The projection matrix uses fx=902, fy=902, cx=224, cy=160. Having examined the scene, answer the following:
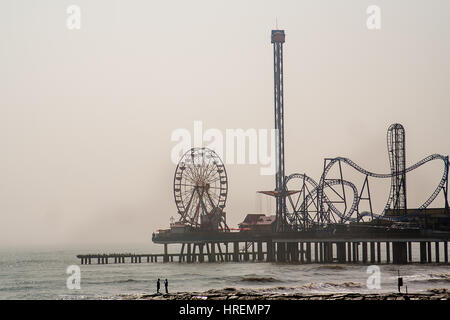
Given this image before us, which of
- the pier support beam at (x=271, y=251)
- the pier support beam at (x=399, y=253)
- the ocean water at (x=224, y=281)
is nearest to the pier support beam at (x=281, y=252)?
the pier support beam at (x=271, y=251)

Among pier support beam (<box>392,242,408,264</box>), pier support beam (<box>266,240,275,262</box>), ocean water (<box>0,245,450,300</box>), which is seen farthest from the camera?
pier support beam (<box>266,240,275,262</box>)

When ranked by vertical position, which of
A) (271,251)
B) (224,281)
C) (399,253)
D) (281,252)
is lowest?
(271,251)

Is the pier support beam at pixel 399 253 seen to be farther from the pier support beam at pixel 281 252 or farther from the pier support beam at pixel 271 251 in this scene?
the pier support beam at pixel 271 251

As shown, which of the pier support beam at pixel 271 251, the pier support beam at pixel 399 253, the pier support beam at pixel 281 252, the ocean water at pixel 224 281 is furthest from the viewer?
the pier support beam at pixel 271 251

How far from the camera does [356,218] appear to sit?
14800cm

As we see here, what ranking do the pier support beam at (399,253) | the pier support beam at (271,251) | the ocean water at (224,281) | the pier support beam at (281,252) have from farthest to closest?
the pier support beam at (271,251) < the pier support beam at (281,252) < the pier support beam at (399,253) < the ocean water at (224,281)

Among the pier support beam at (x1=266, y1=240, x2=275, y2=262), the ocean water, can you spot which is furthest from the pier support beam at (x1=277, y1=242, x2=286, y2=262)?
the ocean water

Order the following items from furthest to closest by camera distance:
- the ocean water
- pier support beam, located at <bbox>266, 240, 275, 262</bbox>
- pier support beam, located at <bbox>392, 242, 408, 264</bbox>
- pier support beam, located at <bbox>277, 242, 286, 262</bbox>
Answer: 1. pier support beam, located at <bbox>266, 240, 275, 262</bbox>
2. pier support beam, located at <bbox>277, 242, 286, 262</bbox>
3. pier support beam, located at <bbox>392, 242, 408, 264</bbox>
4. the ocean water

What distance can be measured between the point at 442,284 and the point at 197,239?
79359 millimetres

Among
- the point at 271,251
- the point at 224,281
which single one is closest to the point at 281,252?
the point at 271,251

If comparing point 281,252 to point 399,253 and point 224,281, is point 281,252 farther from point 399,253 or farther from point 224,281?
point 224,281

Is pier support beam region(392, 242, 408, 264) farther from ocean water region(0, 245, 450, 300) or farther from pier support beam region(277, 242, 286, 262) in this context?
pier support beam region(277, 242, 286, 262)

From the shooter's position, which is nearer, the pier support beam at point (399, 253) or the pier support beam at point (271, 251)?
the pier support beam at point (399, 253)
